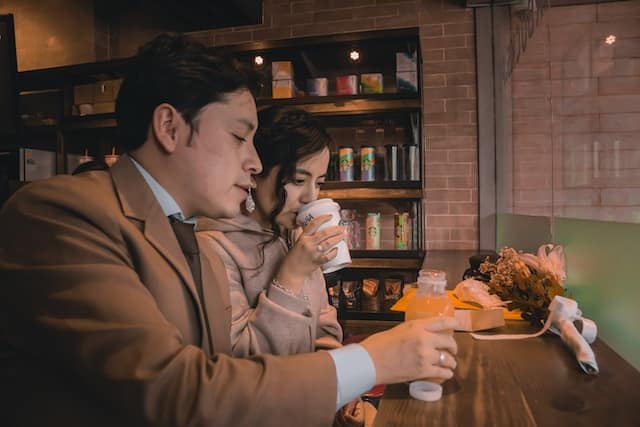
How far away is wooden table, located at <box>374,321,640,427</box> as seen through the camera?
2.45 ft

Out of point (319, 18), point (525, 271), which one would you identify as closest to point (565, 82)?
point (525, 271)

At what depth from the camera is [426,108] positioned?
3430 millimetres

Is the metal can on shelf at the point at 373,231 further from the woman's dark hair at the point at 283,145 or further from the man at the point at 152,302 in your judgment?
the man at the point at 152,302

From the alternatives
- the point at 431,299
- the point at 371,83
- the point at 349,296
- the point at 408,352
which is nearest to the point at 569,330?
the point at 431,299

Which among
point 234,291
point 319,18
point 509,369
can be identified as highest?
point 319,18

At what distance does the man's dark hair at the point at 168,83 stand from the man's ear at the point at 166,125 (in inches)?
0.5

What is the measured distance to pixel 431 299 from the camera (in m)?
0.93

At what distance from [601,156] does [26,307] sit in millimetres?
1328

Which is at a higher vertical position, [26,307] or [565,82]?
[565,82]

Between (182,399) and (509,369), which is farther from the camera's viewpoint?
(509,369)

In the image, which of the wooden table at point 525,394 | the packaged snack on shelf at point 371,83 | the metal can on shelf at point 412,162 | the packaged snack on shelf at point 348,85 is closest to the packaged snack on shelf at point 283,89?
the packaged snack on shelf at point 348,85

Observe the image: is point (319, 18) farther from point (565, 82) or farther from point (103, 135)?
point (565, 82)

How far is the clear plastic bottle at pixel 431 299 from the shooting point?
3.04 feet

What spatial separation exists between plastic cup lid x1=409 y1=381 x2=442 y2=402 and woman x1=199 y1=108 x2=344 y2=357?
321mm
